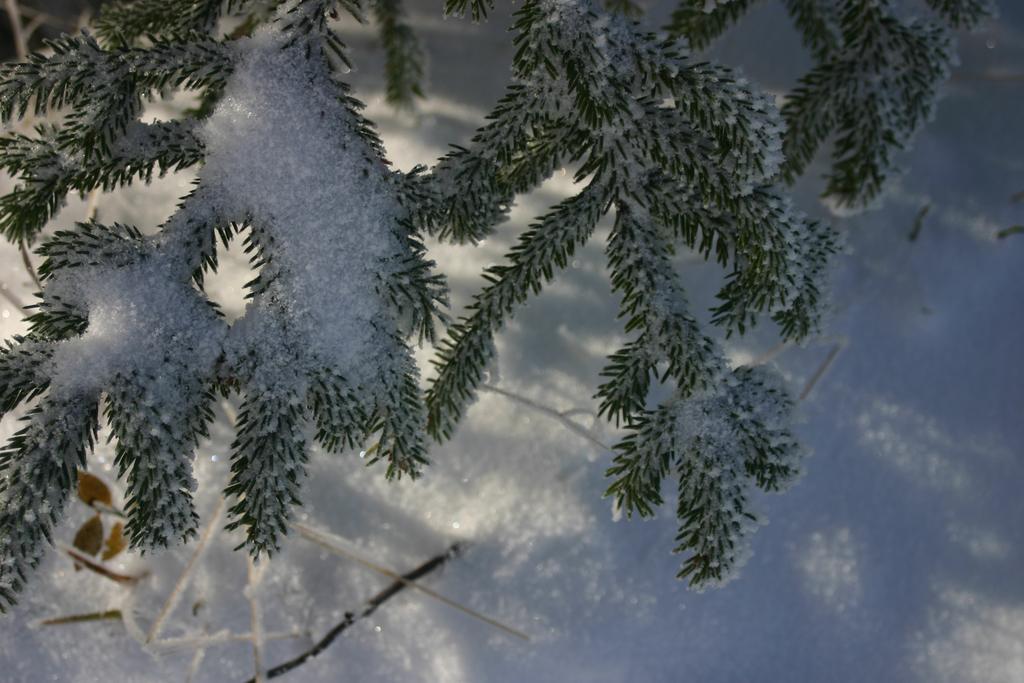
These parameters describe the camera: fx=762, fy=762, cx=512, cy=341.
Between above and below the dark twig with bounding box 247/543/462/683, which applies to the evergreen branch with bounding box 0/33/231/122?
above

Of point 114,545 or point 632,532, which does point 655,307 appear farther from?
point 114,545

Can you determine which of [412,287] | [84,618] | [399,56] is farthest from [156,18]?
[84,618]

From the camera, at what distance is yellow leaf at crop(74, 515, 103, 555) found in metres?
1.74

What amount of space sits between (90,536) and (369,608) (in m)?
0.66

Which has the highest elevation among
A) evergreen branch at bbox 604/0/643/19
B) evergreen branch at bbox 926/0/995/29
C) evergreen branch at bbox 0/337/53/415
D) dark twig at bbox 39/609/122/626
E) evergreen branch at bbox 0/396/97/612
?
evergreen branch at bbox 926/0/995/29

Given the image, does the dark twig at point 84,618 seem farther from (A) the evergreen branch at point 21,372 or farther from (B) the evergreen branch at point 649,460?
(B) the evergreen branch at point 649,460

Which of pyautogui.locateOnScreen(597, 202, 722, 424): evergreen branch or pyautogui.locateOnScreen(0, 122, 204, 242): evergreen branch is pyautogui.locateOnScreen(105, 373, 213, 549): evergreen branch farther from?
pyautogui.locateOnScreen(597, 202, 722, 424): evergreen branch

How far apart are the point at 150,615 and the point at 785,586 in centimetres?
145

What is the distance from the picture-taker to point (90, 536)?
1750mm

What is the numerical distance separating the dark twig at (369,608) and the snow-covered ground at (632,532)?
0.02m

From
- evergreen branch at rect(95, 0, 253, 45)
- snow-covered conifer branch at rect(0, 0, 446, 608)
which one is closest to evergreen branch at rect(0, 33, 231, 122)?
snow-covered conifer branch at rect(0, 0, 446, 608)

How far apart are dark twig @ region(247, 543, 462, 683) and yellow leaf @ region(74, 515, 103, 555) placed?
0.47 metres

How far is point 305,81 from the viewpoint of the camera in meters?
1.11

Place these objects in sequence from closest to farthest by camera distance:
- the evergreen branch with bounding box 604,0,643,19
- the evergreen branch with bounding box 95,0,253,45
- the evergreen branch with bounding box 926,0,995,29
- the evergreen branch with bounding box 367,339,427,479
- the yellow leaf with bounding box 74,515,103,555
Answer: the evergreen branch with bounding box 367,339,427,479, the evergreen branch with bounding box 95,0,253,45, the evergreen branch with bounding box 926,0,995,29, the evergreen branch with bounding box 604,0,643,19, the yellow leaf with bounding box 74,515,103,555
